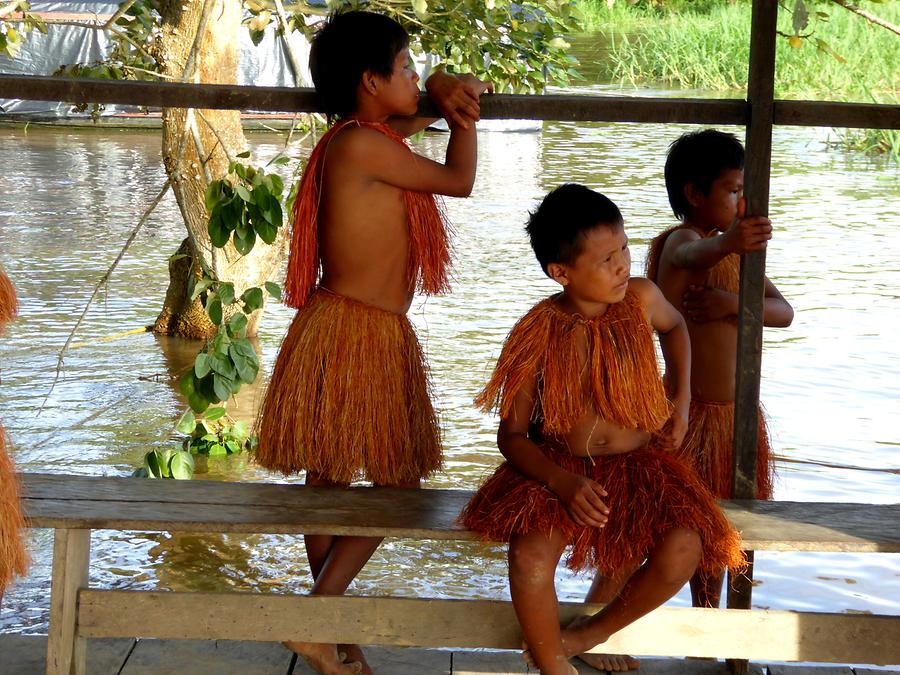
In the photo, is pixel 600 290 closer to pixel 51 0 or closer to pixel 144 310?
pixel 144 310

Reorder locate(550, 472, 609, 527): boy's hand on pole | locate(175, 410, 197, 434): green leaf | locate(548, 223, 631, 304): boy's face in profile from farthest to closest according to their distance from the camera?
1. locate(175, 410, 197, 434): green leaf
2. locate(548, 223, 631, 304): boy's face in profile
3. locate(550, 472, 609, 527): boy's hand on pole

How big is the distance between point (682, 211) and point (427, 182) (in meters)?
0.72

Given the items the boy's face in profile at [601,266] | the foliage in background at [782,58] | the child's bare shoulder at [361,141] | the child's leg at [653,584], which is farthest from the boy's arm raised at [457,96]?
the foliage in background at [782,58]

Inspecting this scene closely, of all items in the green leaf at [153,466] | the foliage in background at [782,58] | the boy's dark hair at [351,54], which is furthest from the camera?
the foliage in background at [782,58]

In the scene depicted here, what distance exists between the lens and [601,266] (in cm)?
218

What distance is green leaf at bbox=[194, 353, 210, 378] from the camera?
326cm

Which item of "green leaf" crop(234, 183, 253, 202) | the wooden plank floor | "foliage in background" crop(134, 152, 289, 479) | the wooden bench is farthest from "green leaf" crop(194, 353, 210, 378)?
the wooden bench

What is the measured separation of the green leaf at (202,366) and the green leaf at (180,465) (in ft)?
1.08

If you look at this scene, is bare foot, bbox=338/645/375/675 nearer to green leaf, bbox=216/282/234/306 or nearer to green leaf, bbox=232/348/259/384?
green leaf, bbox=232/348/259/384

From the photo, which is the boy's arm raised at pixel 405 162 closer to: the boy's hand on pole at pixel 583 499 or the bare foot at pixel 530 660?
the boy's hand on pole at pixel 583 499

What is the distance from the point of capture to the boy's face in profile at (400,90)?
90.4 inches

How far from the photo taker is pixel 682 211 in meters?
2.76

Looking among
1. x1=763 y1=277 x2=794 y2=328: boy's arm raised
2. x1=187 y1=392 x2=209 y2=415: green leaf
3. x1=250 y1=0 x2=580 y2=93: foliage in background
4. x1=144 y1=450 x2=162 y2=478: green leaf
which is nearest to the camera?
x1=763 y1=277 x2=794 y2=328: boy's arm raised

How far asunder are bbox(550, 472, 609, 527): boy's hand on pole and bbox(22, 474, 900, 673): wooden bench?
0.22m
